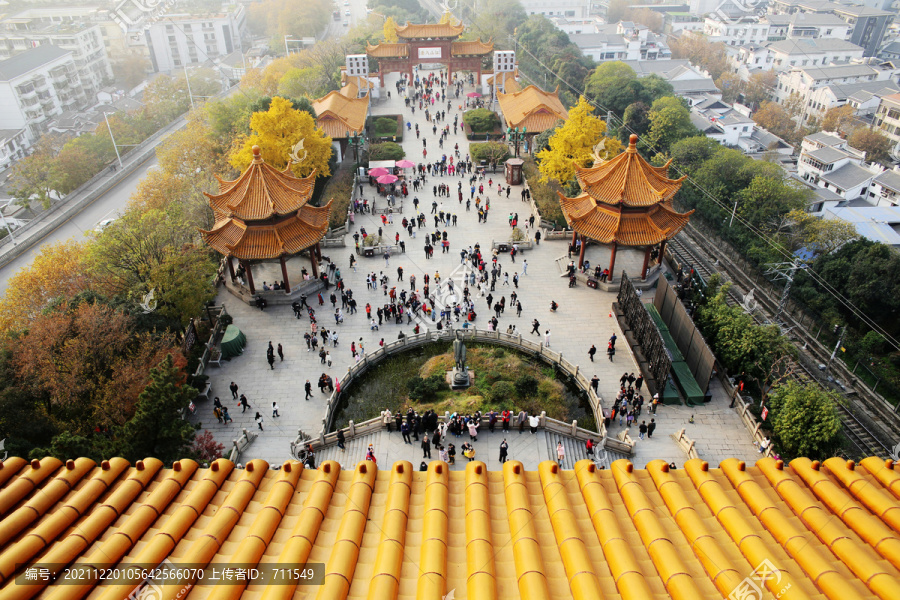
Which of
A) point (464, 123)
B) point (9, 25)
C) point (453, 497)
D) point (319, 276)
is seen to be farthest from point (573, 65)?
point (9, 25)

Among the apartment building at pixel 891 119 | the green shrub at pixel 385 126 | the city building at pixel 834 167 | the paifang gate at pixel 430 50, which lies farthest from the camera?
the apartment building at pixel 891 119

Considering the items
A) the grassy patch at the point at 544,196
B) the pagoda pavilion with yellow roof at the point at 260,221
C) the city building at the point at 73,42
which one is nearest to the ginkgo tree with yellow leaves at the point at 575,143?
the grassy patch at the point at 544,196

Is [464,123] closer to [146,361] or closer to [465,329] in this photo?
[465,329]

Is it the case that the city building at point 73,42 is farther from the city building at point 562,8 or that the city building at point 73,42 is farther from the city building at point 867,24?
the city building at point 867,24

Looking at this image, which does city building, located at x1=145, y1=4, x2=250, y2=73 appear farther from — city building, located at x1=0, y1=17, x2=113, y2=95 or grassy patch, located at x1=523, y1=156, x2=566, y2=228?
grassy patch, located at x1=523, y1=156, x2=566, y2=228

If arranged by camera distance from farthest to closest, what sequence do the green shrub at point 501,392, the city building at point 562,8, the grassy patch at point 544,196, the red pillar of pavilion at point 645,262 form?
1. the city building at point 562,8
2. the grassy patch at point 544,196
3. the red pillar of pavilion at point 645,262
4. the green shrub at point 501,392

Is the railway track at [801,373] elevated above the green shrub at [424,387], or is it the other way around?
the green shrub at [424,387]

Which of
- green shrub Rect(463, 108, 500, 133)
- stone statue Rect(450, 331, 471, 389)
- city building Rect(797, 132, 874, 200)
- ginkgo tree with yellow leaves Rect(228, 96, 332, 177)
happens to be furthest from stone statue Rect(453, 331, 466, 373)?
city building Rect(797, 132, 874, 200)

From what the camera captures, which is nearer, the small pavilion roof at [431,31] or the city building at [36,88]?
the small pavilion roof at [431,31]
